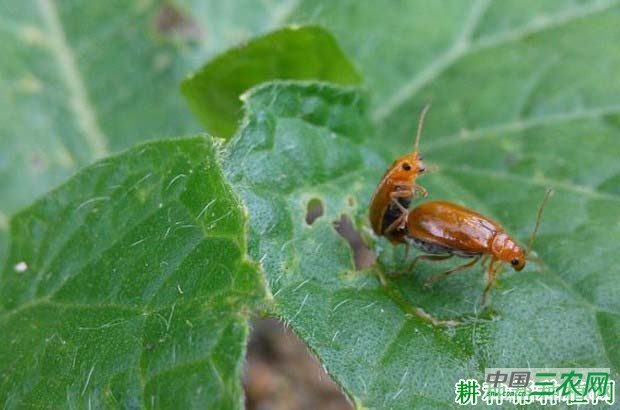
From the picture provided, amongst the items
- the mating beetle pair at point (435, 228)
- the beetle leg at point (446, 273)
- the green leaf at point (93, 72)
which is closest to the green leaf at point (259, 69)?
the green leaf at point (93, 72)

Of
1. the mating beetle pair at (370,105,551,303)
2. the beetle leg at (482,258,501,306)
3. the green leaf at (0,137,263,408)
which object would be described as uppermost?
the green leaf at (0,137,263,408)

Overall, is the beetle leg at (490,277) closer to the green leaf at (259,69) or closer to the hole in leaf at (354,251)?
the hole in leaf at (354,251)

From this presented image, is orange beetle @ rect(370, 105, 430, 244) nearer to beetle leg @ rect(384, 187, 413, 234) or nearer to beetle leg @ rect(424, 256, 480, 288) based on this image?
beetle leg @ rect(384, 187, 413, 234)

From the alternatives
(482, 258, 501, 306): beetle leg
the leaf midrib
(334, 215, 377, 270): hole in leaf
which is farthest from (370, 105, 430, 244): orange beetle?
the leaf midrib

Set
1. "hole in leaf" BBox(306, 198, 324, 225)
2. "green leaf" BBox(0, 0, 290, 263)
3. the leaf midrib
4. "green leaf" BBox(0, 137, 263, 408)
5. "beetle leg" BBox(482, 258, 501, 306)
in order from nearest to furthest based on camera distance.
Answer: "green leaf" BBox(0, 137, 263, 408) < "beetle leg" BBox(482, 258, 501, 306) < "hole in leaf" BBox(306, 198, 324, 225) < the leaf midrib < "green leaf" BBox(0, 0, 290, 263)

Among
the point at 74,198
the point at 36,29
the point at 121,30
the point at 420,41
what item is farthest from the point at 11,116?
the point at 420,41

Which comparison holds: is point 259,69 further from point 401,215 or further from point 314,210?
point 401,215
